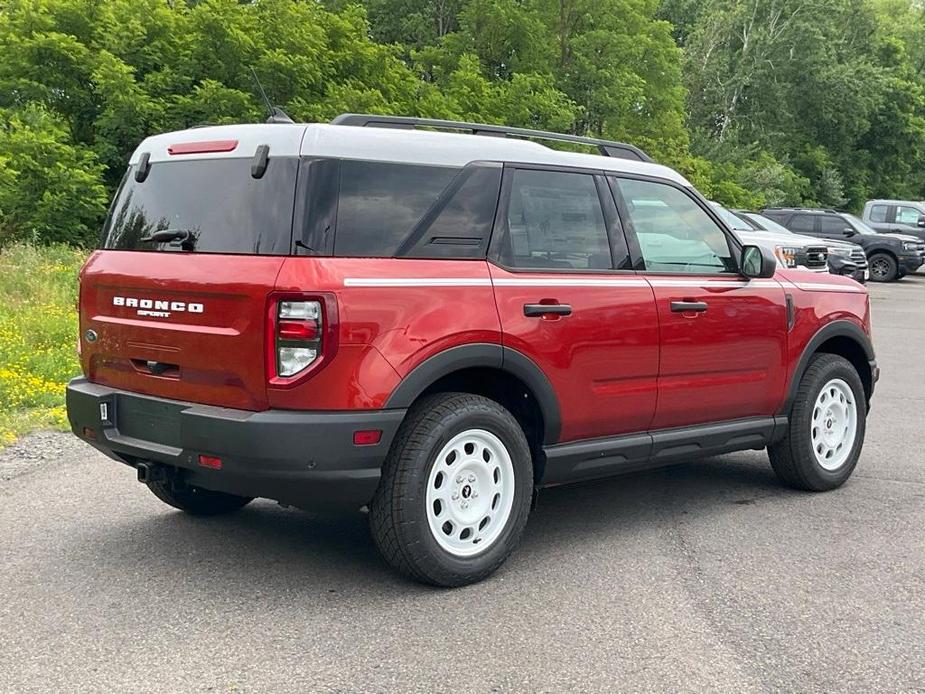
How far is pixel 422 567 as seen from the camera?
4.22 metres

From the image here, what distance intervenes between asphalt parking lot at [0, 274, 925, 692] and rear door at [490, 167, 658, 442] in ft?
2.50

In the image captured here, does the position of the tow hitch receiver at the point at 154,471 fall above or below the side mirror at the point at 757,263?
below

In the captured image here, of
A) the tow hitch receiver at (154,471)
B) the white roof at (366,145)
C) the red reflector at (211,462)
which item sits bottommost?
the tow hitch receiver at (154,471)

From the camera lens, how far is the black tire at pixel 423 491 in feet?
13.6

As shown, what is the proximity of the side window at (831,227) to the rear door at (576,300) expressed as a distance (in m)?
22.3

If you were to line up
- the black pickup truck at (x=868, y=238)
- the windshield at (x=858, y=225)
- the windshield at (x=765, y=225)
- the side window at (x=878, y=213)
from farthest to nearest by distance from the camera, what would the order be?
the side window at (x=878, y=213), the windshield at (x=858, y=225), the black pickup truck at (x=868, y=238), the windshield at (x=765, y=225)

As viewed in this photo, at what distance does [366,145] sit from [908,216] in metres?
28.6

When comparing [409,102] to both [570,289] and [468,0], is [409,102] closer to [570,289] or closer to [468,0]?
[468,0]

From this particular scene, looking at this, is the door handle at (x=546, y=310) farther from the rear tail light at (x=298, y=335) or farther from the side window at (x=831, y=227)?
the side window at (x=831, y=227)

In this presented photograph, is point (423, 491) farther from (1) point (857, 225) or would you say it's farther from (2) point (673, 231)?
(1) point (857, 225)

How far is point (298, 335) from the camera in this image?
3896 mm

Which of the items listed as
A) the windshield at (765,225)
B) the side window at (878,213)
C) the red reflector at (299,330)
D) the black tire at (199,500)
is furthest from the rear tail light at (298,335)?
the side window at (878,213)

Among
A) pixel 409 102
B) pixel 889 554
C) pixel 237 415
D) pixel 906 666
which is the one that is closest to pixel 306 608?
pixel 237 415

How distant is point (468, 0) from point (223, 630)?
29785 mm
